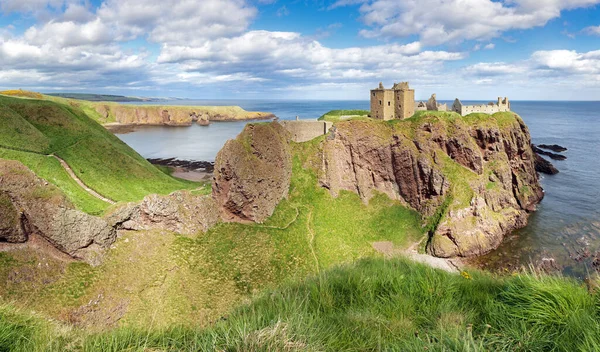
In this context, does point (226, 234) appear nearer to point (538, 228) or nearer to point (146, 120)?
point (538, 228)

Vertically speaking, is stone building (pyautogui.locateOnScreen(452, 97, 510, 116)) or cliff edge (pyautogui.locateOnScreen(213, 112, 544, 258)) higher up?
stone building (pyautogui.locateOnScreen(452, 97, 510, 116))

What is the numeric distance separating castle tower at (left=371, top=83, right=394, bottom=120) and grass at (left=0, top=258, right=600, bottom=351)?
4205cm

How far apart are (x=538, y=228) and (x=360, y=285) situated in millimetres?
50409

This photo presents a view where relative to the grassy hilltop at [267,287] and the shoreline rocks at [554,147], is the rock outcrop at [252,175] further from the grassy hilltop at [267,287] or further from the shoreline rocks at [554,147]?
the shoreline rocks at [554,147]

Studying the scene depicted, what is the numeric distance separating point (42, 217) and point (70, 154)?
2140cm

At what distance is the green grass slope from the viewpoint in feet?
116

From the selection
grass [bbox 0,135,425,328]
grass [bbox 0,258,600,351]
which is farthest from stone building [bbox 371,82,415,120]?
grass [bbox 0,258,600,351]

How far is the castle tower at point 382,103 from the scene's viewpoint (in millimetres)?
48438

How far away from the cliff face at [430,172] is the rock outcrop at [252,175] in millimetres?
7365

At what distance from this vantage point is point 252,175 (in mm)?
36531

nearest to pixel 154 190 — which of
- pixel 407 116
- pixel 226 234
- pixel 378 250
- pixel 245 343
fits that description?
pixel 226 234

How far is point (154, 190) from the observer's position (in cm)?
4088

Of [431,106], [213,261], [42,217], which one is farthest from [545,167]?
[42,217]

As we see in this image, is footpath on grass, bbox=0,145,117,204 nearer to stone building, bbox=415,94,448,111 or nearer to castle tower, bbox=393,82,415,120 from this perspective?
castle tower, bbox=393,82,415,120
